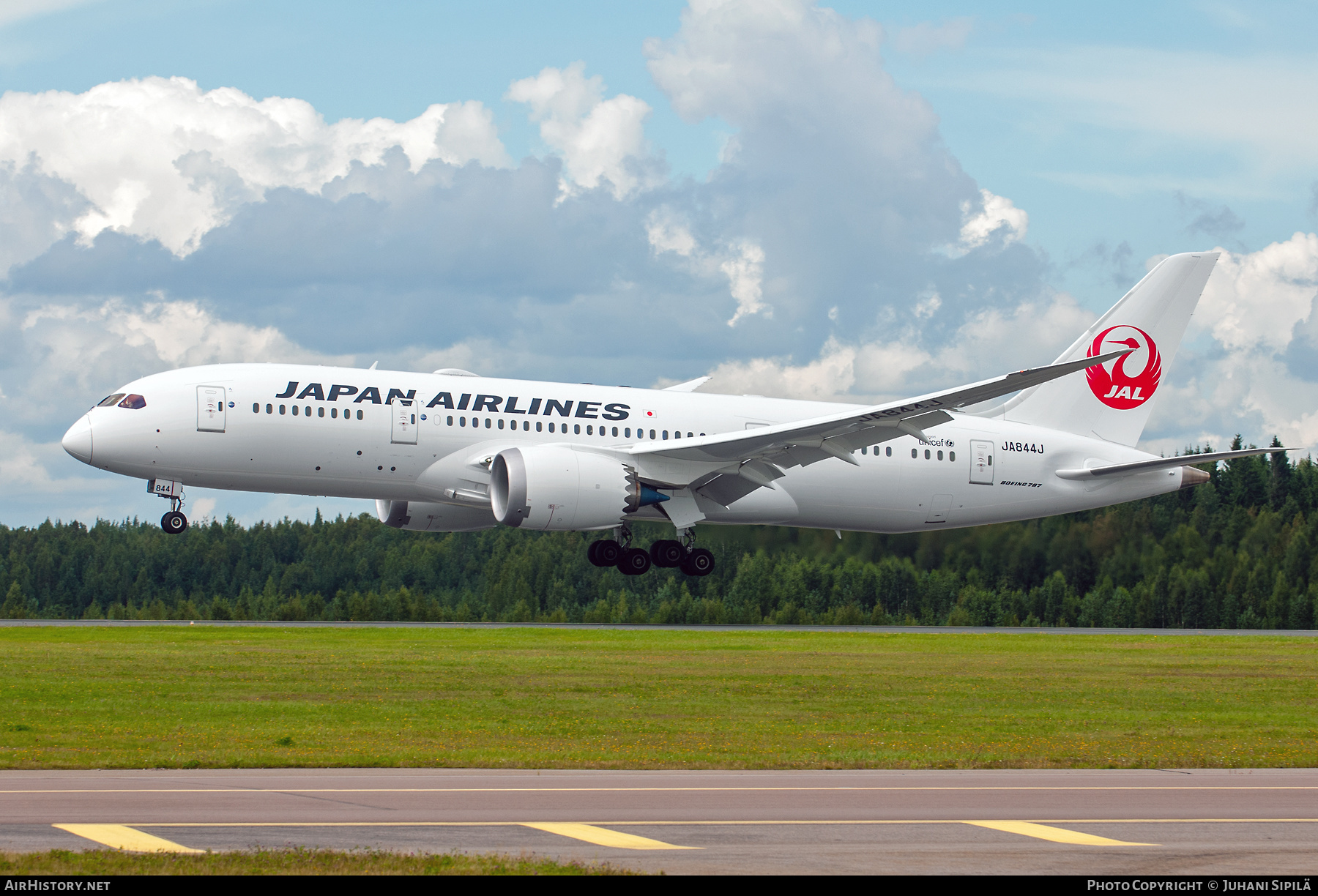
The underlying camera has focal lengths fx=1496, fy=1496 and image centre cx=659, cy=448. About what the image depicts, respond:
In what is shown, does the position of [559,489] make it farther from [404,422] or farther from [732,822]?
[732,822]

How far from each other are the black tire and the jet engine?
316 centimetres

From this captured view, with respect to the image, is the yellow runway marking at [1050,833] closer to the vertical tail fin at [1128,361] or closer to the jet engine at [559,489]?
the jet engine at [559,489]

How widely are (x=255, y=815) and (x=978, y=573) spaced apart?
124ft

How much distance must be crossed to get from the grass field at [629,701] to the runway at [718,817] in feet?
6.35

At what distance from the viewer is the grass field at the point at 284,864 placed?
10367 mm

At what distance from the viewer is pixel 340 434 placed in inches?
1455

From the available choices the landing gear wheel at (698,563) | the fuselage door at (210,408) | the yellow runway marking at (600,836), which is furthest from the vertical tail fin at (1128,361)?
the yellow runway marking at (600,836)

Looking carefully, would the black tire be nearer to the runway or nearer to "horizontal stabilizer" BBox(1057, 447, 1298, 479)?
"horizontal stabilizer" BBox(1057, 447, 1298, 479)

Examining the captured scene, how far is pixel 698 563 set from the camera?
137ft

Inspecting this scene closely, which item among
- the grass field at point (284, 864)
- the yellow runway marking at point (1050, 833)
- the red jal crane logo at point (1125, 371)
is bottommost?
the yellow runway marking at point (1050, 833)

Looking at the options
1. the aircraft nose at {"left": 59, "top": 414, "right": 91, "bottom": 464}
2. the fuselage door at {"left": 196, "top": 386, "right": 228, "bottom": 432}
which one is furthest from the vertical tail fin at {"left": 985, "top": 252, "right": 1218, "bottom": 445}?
the aircraft nose at {"left": 59, "top": 414, "right": 91, "bottom": 464}

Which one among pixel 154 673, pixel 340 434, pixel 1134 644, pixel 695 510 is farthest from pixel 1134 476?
pixel 154 673

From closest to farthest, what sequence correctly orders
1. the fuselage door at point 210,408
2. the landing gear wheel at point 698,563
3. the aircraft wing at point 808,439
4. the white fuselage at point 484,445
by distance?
the aircraft wing at point 808,439
the fuselage door at point 210,408
the white fuselage at point 484,445
the landing gear wheel at point 698,563

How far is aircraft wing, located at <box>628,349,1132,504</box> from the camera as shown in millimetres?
34562
